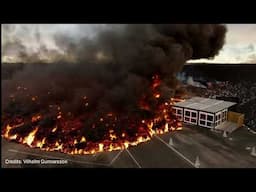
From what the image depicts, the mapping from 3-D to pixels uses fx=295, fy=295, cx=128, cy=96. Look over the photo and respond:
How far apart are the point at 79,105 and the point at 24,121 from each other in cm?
224

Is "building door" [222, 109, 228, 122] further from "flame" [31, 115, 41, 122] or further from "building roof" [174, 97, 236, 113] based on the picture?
"flame" [31, 115, 41, 122]

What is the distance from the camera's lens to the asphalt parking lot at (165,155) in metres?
9.48

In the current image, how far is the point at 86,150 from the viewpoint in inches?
402

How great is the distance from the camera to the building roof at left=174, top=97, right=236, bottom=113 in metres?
11.8

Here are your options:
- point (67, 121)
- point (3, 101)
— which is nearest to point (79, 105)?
point (67, 121)

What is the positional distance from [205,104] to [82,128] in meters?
5.26

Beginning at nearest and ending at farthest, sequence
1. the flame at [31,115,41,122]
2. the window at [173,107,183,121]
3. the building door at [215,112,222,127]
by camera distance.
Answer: the flame at [31,115,41,122]
the building door at [215,112,222,127]
the window at [173,107,183,121]

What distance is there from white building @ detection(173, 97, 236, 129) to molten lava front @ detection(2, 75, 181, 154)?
50 cm

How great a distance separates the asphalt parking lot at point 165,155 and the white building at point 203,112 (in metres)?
0.85

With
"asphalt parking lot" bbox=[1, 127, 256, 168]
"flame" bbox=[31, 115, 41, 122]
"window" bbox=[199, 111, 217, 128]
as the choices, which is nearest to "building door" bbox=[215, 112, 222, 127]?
"window" bbox=[199, 111, 217, 128]

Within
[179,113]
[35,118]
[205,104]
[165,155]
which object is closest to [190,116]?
[179,113]

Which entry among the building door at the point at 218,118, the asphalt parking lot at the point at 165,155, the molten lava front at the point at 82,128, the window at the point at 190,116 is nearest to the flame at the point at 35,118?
the molten lava front at the point at 82,128

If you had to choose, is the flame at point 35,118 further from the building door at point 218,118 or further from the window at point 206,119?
the building door at point 218,118

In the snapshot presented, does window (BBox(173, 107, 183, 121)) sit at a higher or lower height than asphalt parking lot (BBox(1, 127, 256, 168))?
higher
